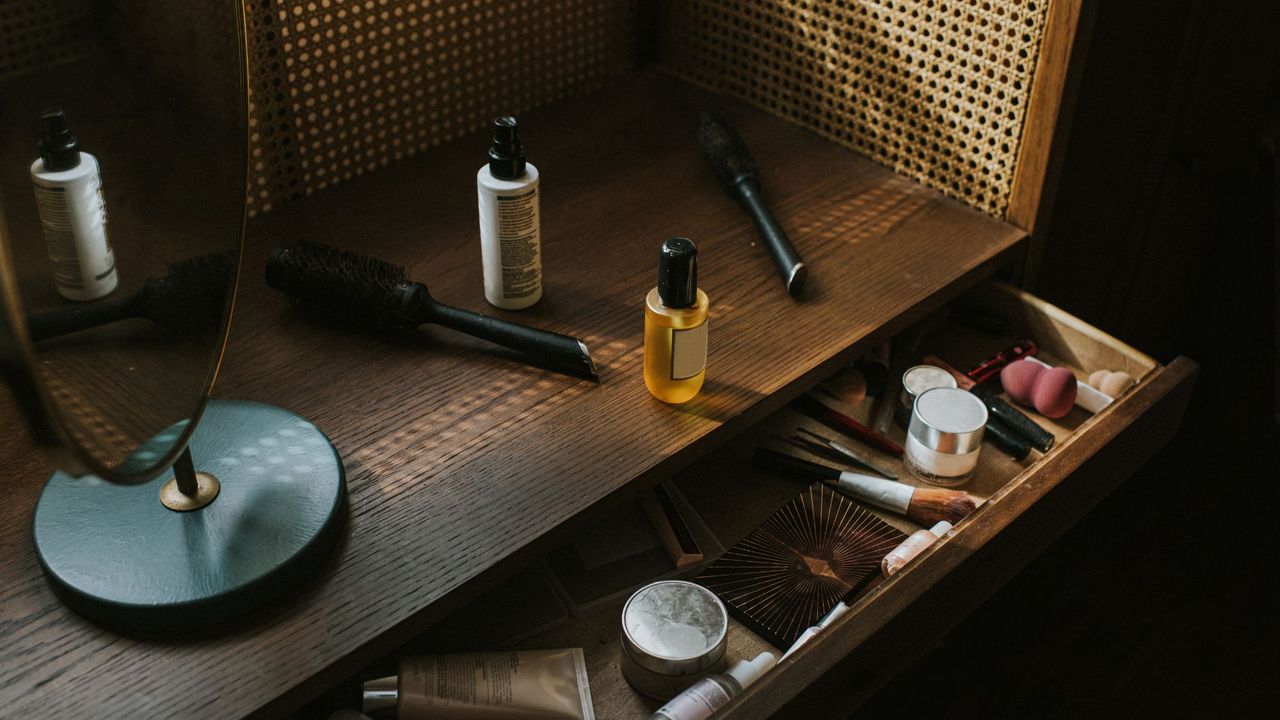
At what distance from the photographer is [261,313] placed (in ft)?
2.66

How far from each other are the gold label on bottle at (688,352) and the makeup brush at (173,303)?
276 mm

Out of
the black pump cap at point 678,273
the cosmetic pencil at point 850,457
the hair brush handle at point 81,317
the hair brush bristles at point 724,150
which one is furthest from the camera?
the hair brush bristles at point 724,150

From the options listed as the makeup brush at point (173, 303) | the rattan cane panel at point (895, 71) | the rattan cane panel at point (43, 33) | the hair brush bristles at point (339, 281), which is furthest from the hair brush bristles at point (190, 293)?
the rattan cane panel at point (895, 71)

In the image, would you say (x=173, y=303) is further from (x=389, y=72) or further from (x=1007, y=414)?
(x=1007, y=414)

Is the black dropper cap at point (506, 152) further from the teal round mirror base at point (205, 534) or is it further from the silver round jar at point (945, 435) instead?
the silver round jar at point (945, 435)

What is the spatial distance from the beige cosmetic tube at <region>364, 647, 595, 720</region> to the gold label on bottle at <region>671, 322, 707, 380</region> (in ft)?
0.67

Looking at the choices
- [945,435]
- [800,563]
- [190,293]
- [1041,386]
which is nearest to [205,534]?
[190,293]

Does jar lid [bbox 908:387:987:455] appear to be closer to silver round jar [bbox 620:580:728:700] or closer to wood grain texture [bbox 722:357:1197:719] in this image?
wood grain texture [bbox 722:357:1197:719]

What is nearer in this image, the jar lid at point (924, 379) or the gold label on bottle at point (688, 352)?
the gold label on bottle at point (688, 352)

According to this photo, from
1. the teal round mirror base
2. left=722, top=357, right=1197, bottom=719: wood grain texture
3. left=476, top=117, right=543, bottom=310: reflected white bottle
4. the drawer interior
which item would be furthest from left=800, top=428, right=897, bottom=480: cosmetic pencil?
the teal round mirror base

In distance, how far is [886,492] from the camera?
0.78 metres

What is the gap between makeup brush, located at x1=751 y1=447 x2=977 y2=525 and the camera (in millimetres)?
756

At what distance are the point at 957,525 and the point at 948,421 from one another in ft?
0.36

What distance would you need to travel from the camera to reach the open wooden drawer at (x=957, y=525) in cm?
62
